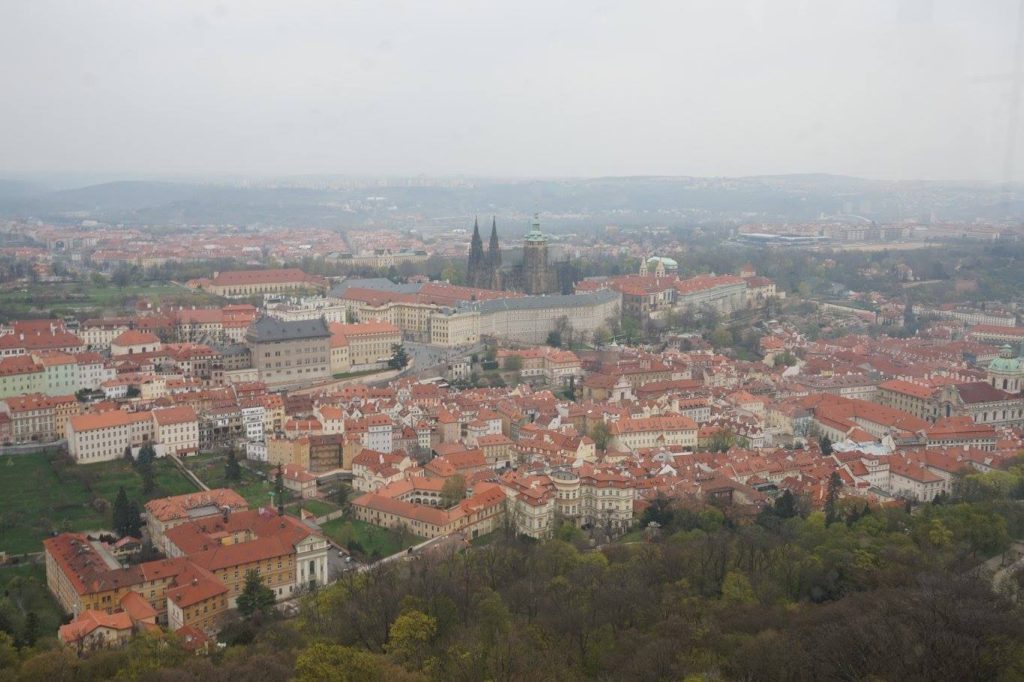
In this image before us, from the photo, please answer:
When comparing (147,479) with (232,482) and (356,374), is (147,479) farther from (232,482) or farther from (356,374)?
(356,374)

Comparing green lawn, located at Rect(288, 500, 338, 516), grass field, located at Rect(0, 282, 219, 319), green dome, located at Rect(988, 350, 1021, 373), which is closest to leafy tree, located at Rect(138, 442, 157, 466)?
green lawn, located at Rect(288, 500, 338, 516)

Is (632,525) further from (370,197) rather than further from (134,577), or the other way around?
(370,197)

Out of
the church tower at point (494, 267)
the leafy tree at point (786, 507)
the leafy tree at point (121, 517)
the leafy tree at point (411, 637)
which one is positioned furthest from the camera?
the church tower at point (494, 267)

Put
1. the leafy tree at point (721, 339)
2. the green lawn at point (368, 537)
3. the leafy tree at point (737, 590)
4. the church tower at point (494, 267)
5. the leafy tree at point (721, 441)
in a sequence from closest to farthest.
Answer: the leafy tree at point (737, 590)
the green lawn at point (368, 537)
the leafy tree at point (721, 441)
the leafy tree at point (721, 339)
the church tower at point (494, 267)

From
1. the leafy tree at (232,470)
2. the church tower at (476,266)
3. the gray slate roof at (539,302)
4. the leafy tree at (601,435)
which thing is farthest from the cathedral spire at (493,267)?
the leafy tree at (232,470)

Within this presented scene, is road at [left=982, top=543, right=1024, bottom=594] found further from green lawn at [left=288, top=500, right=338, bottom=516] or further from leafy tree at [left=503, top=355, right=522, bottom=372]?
leafy tree at [left=503, top=355, right=522, bottom=372]

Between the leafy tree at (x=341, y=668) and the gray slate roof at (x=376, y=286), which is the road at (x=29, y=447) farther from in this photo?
the gray slate roof at (x=376, y=286)

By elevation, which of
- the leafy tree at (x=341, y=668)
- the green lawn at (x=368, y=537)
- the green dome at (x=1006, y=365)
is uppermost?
the leafy tree at (x=341, y=668)
